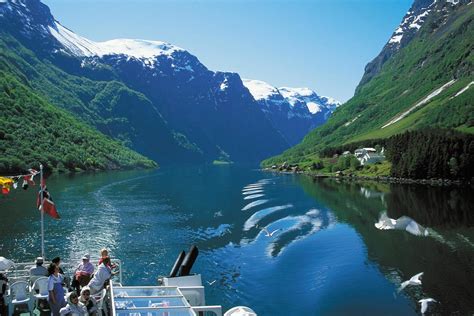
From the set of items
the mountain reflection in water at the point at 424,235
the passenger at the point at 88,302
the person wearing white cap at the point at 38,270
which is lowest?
the mountain reflection in water at the point at 424,235

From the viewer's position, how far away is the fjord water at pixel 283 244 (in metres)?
44.6

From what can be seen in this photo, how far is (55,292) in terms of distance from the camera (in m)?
24.4

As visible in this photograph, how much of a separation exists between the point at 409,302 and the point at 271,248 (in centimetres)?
2457

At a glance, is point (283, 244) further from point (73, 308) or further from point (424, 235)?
point (73, 308)

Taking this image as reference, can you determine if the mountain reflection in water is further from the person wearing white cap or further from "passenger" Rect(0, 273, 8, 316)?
"passenger" Rect(0, 273, 8, 316)

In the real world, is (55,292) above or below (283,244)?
above

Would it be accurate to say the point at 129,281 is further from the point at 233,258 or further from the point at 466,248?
the point at 466,248

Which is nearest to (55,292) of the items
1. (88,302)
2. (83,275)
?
(88,302)

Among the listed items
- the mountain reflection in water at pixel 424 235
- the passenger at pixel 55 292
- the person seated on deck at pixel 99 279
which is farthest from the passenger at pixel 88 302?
the mountain reflection in water at pixel 424 235

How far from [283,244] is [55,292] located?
152 feet

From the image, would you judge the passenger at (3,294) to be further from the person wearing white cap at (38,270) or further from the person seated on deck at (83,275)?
the person seated on deck at (83,275)

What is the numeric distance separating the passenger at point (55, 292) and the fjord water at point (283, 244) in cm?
1969

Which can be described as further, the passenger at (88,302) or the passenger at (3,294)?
the passenger at (3,294)

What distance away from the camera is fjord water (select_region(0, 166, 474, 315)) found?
44.6 metres
